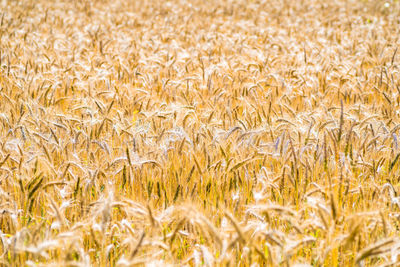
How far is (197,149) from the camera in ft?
8.74

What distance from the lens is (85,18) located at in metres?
10.3

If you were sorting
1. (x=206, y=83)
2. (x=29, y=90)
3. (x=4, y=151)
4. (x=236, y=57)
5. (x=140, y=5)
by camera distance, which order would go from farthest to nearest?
(x=140, y=5) < (x=236, y=57) < (x=206, y=83) < (x=29, y=90) < (x=4, y=151)

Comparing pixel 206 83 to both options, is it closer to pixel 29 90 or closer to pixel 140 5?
pixel 29 90

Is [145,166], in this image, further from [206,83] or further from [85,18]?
[85,18]

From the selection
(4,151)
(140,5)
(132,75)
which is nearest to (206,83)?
(132,75)

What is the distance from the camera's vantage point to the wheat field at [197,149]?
1642 mm

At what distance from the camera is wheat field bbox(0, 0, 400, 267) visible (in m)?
1.64

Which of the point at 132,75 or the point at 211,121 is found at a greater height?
the point at 132,75

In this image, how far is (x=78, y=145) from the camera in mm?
2793

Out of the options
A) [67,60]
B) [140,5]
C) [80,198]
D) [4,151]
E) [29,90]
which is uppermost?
[140,5]

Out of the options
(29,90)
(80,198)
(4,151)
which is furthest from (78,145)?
(29,90)

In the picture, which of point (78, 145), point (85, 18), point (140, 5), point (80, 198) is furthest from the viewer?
point (140, 5)

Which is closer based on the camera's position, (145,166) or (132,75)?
(145,166)

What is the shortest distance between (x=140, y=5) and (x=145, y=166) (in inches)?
462
